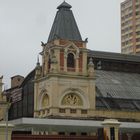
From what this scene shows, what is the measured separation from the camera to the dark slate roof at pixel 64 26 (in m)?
94.6

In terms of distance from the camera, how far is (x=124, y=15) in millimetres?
198125

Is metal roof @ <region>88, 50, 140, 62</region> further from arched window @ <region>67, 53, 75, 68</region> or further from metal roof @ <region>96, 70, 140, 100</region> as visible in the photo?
arched window @ <region>67, 53, 75, 68</region>

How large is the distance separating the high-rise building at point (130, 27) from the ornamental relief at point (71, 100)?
95.1 m

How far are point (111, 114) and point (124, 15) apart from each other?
10901cm

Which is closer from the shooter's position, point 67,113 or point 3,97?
point 67,113

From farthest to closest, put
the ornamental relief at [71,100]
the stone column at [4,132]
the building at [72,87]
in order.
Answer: the ornamental relief at [71,100]
the building at [72,87]
the stone column at [4,132]

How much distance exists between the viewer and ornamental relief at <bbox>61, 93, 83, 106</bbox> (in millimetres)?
91162

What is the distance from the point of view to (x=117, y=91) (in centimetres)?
9862

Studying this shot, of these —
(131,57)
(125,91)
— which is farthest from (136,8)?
(125,91)

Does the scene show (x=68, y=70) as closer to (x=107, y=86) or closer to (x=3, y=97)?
(x=107, y=86)

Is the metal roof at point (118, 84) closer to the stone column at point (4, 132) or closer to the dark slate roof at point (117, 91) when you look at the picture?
the dark slate roof at point (117, 91)

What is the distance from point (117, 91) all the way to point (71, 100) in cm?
1038

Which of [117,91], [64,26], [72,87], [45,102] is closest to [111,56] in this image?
[117,91]

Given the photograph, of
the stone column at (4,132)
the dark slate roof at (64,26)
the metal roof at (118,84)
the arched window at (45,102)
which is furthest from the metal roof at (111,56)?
the stone column at (4,132)
